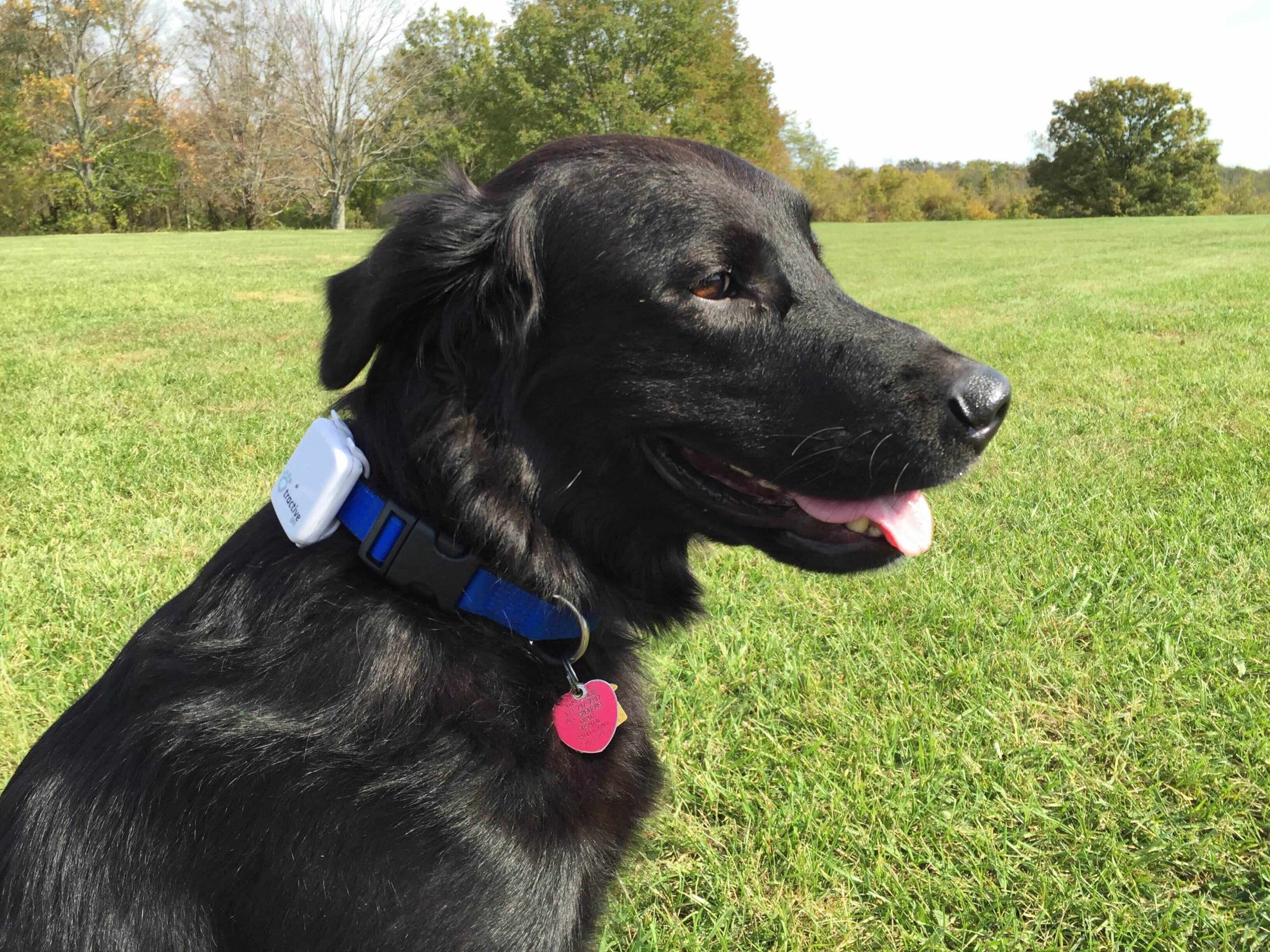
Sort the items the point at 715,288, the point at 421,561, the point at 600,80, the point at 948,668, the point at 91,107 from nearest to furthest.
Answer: the point at 421,561
the point at 715,288
the point at 948,668
the point at 91,107
the point at 600,80

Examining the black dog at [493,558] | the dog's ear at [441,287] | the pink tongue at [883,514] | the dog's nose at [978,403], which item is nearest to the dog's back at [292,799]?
the black dog at [493,558]

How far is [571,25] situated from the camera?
45156 mm

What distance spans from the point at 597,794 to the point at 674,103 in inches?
1950

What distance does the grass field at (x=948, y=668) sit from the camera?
196 centimetres

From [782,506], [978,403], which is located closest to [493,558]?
[782,506]

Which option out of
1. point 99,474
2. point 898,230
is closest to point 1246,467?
point 99,474

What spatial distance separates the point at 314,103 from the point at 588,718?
51.3m

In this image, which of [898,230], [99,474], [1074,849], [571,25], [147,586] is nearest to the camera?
[1074,849]

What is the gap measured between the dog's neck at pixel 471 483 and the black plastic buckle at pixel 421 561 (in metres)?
0.08

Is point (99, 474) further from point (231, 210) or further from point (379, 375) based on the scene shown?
point (231, 210)

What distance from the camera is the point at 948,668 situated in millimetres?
2732

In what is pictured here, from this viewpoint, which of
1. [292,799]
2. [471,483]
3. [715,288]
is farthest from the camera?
[715,288]

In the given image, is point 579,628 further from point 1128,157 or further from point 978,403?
point 1128,157

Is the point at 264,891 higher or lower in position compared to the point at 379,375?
lower
